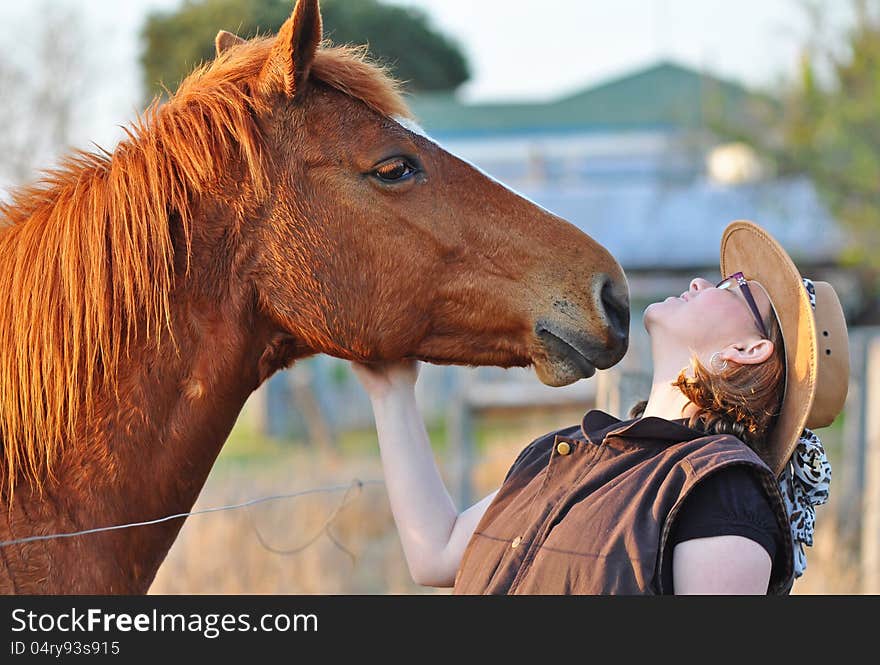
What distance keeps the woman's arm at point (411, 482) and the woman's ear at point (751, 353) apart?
2.46ft

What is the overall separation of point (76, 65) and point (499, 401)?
6.98 m

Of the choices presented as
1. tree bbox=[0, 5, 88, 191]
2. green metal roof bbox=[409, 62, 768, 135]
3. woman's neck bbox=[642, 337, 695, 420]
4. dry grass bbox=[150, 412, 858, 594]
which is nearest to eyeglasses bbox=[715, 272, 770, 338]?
woman's neck bbox=[642, 337, 695, 420]

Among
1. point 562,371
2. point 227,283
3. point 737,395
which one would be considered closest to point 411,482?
point 562,371

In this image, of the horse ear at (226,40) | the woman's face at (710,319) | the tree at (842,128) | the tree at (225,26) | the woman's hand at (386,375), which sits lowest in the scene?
the woman's hand at (386,375)

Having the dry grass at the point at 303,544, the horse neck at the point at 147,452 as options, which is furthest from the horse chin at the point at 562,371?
the dry grass at the point at 303,544

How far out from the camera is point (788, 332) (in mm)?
2207

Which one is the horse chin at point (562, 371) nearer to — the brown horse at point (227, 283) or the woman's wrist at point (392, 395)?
the brown horse at point (227, 283)

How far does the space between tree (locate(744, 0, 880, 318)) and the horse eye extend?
37.3 feet

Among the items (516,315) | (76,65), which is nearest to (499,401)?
(516,315)

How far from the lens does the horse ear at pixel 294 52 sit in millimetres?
2117

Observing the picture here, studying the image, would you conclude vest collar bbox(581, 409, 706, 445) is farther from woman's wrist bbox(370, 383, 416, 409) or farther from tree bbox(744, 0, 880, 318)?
tree bbox(744, 0, 880, 318)

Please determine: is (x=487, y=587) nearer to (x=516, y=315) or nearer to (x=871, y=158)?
(x=516, y=315)

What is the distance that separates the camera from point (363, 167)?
2.26 metres

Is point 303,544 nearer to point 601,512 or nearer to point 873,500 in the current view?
point 601,512
